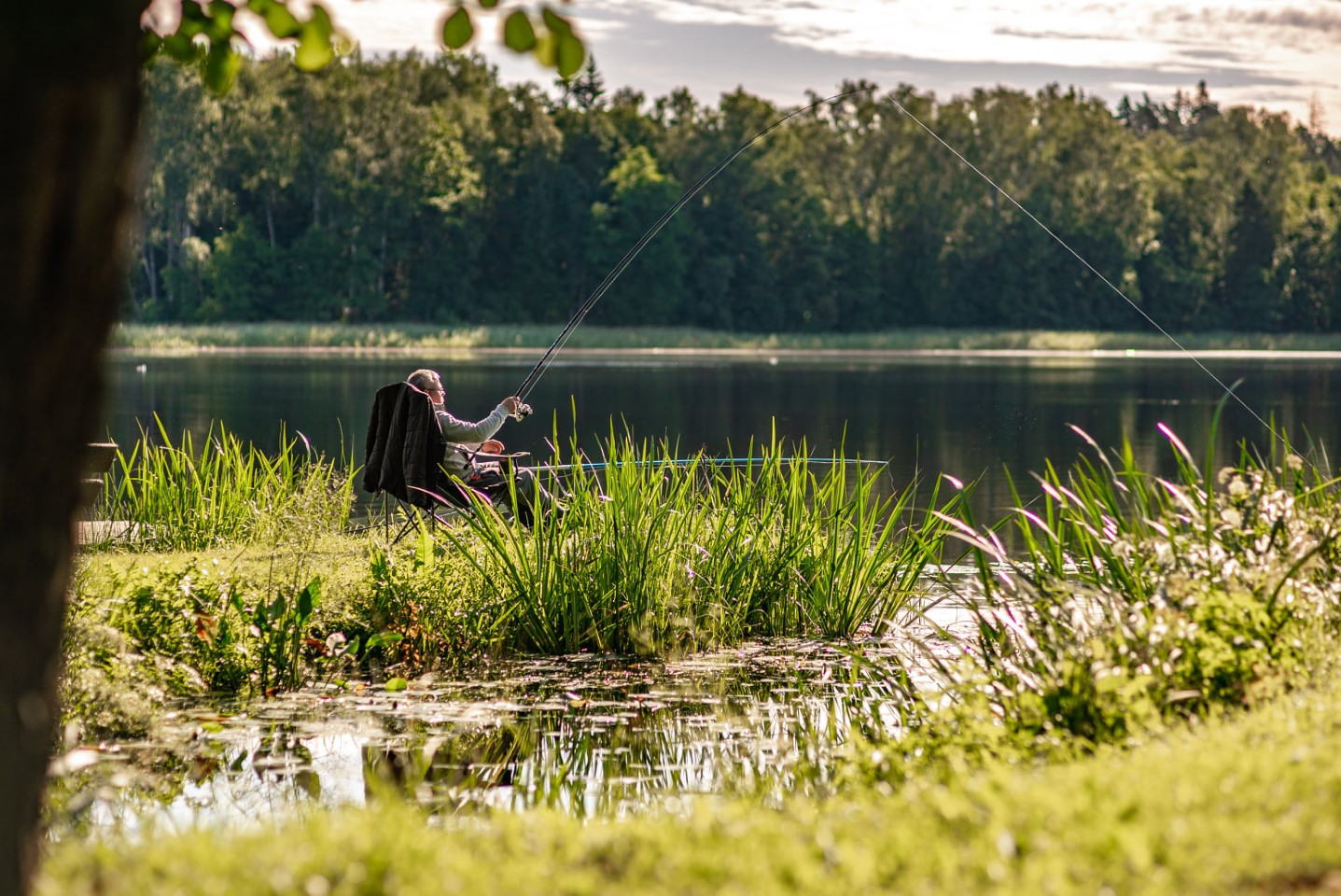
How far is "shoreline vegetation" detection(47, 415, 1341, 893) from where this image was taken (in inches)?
116

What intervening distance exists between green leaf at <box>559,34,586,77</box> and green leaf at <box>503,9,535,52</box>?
66 mm

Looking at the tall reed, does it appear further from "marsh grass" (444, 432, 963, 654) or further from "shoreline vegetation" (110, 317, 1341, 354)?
"shoreline vegetation" (110, 317, 1341, 354)

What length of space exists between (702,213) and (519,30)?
7679 cm

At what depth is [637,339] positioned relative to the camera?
71.8m

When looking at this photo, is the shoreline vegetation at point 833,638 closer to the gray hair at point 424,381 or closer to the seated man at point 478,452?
the seated man at point 478,452

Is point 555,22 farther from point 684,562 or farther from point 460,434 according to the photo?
point 460,434

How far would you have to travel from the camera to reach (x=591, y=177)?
262 feet

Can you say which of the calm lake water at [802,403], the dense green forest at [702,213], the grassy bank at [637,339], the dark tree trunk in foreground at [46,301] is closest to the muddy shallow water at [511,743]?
the dark tree trunk in foreground at [46,301]

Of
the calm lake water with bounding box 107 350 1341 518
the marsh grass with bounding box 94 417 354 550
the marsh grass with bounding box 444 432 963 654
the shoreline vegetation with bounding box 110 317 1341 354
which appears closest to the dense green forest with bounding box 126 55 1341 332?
the shoreline vegetation with bounding box 110 317 1341 354

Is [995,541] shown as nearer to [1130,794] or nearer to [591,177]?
[1130,794]

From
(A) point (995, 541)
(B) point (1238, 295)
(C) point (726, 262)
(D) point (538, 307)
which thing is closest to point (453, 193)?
(D) point (538, 307)

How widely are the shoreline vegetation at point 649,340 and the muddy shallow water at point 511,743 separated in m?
55.1

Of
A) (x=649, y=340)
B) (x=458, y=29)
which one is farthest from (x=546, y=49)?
(x=649, y=340)

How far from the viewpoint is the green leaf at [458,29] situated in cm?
354
